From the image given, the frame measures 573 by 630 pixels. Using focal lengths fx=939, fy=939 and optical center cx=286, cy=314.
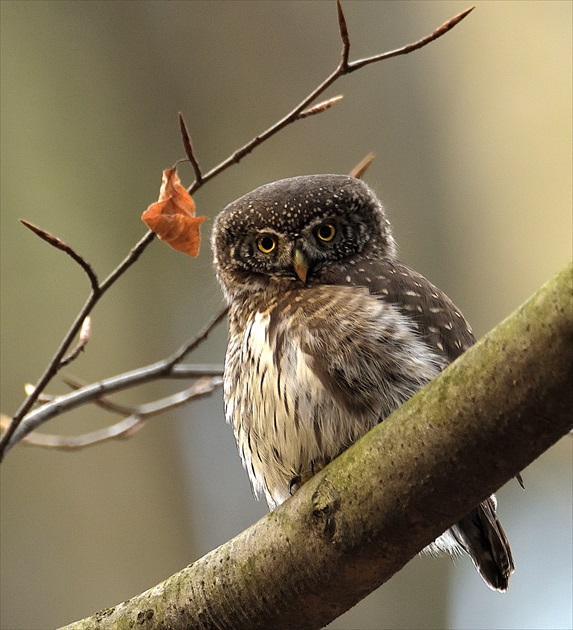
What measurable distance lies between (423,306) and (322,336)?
16.7 inches

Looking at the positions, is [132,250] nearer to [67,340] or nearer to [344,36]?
[67,340]

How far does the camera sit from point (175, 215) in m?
2.69

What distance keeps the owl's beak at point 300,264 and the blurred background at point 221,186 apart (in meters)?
2.58

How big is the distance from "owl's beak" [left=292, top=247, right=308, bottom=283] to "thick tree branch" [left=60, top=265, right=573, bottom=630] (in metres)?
1.15

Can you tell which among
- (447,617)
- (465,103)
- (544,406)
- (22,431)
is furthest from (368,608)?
(544,406)

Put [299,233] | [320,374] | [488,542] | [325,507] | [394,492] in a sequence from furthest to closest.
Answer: [299,233] → [488,542] → [320,374] → [325,507] → [394,492]

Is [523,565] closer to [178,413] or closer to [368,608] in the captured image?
[368,608]

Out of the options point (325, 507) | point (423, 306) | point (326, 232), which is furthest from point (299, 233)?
point (325, 507)

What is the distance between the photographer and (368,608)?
6379 millimetres

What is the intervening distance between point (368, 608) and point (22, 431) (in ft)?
14.0

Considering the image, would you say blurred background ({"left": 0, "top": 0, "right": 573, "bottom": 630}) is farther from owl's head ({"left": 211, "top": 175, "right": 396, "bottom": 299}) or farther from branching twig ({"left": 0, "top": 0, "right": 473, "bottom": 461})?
branching twig ({"left": 0, "top": 0, "right": 473, "bottom": 461})

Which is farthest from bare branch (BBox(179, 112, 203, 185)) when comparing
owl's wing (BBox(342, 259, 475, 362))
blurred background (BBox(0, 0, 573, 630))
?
blurred background (BBox(0, 0, 573, 630))

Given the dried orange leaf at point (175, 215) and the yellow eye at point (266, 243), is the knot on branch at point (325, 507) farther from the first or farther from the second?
the yellow eye at point (266, 243)

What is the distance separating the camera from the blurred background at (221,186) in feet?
19.6
